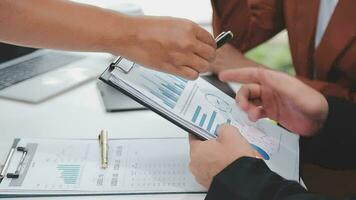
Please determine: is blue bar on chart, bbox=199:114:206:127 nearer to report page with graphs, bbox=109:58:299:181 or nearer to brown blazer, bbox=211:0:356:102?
report page with graphs, bbox=109:58:299:181

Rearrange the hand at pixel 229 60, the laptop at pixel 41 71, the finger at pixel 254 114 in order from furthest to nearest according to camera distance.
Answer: the hand at pixel 229 60 → the laptop at pixel 41 71 → the finger at pixel 254 114

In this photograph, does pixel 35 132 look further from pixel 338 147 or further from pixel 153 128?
pixel 338 147

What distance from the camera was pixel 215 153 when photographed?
0.66m

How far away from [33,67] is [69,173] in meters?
0.57

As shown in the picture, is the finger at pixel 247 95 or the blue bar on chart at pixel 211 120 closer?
the blue bar on chart at pixel 211 120

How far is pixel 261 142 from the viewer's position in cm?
77

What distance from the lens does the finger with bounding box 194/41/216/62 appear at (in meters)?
0.73

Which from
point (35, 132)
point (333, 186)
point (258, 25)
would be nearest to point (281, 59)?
point (258, 25)

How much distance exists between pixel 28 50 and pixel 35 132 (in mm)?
498

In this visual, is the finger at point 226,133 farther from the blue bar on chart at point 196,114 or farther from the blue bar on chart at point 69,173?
the blue bar on chart at point 69,173

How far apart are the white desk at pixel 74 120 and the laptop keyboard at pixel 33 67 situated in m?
0.12

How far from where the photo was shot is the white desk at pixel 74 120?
33.9 inches

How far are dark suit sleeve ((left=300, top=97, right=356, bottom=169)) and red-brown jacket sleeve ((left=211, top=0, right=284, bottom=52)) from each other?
42 centimetres

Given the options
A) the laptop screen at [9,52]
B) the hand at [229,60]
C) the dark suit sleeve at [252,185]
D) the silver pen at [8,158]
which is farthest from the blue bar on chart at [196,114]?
the laptop screen at [9,52]
